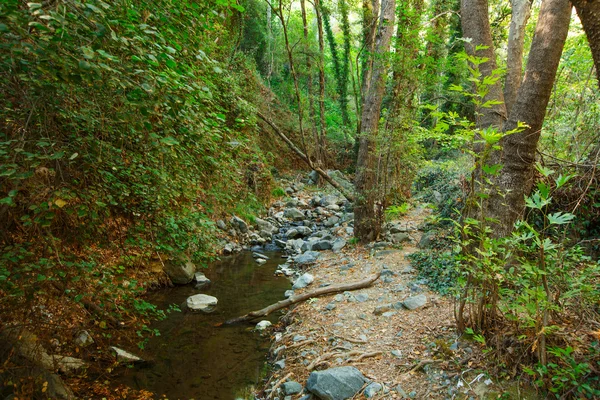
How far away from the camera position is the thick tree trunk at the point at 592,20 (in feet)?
6.24

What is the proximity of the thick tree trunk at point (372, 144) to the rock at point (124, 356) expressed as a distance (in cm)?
472

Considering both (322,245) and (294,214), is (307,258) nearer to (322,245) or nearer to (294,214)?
(322,245)

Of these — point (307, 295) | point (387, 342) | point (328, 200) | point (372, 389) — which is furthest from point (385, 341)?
point (328, 200)

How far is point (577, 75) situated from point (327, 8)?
12.2 meters

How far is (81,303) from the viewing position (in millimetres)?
2875

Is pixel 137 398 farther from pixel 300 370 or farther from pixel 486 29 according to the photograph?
pixel 486 29

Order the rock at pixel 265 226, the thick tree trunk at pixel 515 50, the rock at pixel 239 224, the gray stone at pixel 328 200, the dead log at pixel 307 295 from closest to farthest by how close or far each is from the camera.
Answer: the thick tree trunk at pixel 515 50 → the dead log at pixel 307 295 → the rock at pixel 239 224 → the rock at pixel 265 226 → the gray stone at pixel 328 200

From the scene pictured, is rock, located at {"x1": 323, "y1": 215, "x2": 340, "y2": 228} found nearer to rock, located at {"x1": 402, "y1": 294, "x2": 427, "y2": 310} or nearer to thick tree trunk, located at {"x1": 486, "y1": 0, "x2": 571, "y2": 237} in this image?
rock, located at {"x1": 402, "y1": 294, "x2": 427, "y2": 310}

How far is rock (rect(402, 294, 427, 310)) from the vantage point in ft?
13.7

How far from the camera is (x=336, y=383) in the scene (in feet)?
9.82

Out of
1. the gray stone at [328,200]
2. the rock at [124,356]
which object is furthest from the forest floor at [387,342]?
the gray stone at [328,200]

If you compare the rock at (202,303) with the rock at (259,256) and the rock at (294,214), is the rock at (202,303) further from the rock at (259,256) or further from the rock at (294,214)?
the rock at (294,214)

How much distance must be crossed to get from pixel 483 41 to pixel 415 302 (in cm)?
346

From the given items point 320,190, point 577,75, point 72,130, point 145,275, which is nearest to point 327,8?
point 320,190
